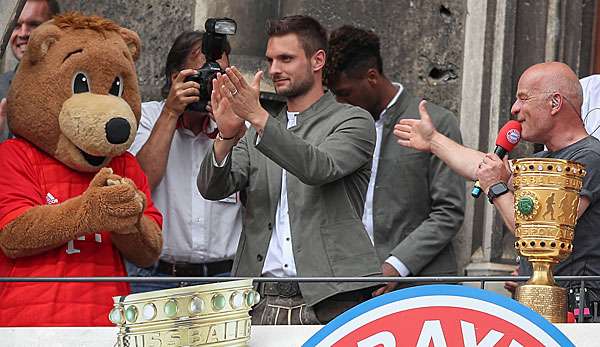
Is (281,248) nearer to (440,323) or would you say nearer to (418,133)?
(418,133)

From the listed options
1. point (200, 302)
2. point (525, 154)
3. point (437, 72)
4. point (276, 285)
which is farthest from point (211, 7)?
point (200, 302)

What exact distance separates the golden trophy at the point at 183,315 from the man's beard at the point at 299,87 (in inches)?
97.6

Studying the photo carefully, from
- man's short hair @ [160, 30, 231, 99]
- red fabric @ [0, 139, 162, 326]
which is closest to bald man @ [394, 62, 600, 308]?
red fabric @ [0, 139, 162, 326]

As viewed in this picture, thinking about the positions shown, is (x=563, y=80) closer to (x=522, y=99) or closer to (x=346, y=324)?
(x=522, y=99)

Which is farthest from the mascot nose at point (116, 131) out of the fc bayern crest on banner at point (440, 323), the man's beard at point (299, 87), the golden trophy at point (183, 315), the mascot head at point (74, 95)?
the fc bayern crest on banner at point (440, 323)

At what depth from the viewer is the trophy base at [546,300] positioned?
13.3 feet

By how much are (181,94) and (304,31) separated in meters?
0.55

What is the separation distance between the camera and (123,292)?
5496 millimetres

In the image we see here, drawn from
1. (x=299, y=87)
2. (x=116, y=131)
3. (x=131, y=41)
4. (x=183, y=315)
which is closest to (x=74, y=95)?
(x=116, y=131)

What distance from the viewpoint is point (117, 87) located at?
5848 millimetres

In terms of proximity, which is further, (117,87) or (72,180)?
(117,87)

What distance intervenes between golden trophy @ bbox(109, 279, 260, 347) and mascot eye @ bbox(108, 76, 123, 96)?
7.65ft

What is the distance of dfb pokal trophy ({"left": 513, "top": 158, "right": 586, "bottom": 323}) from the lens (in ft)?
13.5

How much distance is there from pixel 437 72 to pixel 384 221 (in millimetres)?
1321
